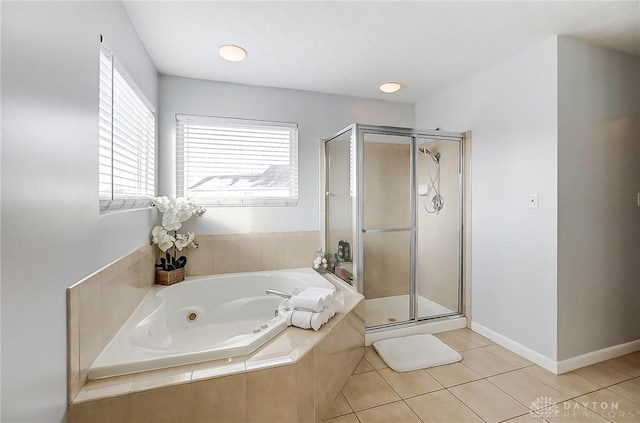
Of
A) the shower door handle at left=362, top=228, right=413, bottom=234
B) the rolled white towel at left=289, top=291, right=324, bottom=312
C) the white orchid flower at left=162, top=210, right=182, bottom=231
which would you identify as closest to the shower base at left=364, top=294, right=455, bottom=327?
the shower door handle at left=362, top=228, right=413, bottom=234

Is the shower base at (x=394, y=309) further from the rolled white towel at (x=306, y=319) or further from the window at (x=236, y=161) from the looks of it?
the window at (x=236, y=161)

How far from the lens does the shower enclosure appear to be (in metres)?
2.58

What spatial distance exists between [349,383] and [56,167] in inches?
76.3

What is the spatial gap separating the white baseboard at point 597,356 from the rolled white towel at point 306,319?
1.73 metres

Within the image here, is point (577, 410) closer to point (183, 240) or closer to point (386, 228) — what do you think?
point (386, 228)

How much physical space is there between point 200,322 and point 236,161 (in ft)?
4.81

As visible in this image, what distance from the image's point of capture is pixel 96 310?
1378mm

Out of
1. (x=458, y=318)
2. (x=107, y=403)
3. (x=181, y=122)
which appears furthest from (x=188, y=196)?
(x=458, y=318)

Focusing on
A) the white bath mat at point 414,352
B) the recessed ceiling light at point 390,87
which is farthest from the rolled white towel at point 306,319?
the recessed ceiling light at point 390,87

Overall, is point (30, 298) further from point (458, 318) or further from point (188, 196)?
point (458, 318)

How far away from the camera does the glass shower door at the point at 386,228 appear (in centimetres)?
260

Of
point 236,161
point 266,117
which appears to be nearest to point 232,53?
point 266,117

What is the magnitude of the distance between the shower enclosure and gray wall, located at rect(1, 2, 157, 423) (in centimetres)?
180

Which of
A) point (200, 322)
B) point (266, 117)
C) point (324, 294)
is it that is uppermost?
point (266, 117)
